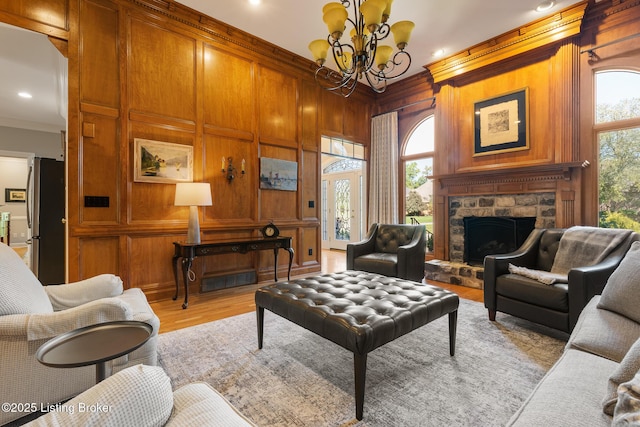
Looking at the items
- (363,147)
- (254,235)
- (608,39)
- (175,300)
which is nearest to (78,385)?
(175,300)

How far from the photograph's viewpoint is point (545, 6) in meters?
3.38

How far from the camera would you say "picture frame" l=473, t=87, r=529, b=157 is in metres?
4.02

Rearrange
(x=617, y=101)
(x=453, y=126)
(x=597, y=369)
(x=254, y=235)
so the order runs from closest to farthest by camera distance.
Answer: (x=597, y=369) < (x=617, y=101) < (x=254, y=235) < (x=453, y=126)

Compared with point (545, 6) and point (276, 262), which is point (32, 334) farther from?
point (545, 6)

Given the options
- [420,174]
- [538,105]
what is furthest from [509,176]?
[420,174]

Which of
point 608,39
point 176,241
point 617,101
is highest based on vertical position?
point 608,39

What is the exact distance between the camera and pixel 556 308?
89.0 inches

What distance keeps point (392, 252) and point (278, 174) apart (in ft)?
6.74

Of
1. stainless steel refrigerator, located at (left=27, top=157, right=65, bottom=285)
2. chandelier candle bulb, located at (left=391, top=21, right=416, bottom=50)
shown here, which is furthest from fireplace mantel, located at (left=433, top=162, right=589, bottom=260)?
stainless steel refrigerator, located at (left=27, top=157, right=65, bottom=285)

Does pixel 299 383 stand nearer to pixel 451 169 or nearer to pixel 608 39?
pixel 451 169

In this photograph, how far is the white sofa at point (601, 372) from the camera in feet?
2.71

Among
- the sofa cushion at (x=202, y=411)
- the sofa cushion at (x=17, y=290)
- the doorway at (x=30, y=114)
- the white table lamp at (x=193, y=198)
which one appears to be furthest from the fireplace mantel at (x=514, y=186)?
the doorway at (x=30, y=114)

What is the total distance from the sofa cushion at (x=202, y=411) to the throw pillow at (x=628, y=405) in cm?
93

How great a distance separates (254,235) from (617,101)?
15.9ft
